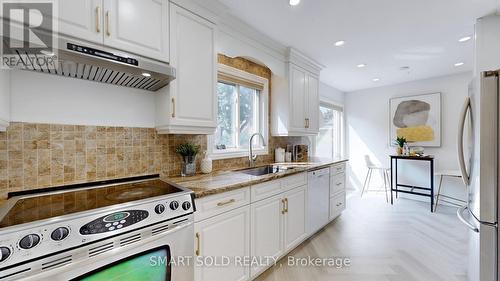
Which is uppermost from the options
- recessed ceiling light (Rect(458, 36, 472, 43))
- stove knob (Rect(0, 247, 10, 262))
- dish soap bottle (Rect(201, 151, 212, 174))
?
recessed ceiling light (Rect(458, 36, 472, 43))

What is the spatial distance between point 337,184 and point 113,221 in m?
3.07

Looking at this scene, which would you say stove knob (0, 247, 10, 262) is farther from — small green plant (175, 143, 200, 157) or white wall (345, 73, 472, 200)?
white wall (345, 73, 472, 200)

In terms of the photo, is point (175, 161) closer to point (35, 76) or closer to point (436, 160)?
point (35, 76)

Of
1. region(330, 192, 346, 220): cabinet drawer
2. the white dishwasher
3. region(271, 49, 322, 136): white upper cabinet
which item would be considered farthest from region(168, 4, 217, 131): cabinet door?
region(330, 192, 346, 220): cabinet drawer

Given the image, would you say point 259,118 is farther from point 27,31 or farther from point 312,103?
point 27,31

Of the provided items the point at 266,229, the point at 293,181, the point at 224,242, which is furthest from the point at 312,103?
the point at 224,242

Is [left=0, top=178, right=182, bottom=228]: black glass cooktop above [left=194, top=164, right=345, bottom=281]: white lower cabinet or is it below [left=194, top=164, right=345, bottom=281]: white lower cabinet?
above

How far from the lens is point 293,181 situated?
240 cm

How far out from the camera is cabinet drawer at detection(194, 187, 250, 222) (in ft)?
4.89

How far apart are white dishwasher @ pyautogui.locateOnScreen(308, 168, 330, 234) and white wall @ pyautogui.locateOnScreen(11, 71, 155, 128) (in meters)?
1.95

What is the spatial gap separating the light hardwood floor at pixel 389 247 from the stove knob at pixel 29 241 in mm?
1744

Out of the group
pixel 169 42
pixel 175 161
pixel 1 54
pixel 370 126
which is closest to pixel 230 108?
pixel 175 161

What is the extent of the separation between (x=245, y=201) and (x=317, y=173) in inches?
53.3

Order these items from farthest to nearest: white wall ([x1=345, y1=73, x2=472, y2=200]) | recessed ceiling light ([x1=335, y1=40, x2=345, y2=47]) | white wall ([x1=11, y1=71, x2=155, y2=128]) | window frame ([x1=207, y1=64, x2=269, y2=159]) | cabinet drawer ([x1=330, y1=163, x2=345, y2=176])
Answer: white wall ([x1=345, y1=73, x2=472, y2=200]), cabinet drawer ([x1=330, y1=163, x2=345, y2=176]), recessed ceiling light ([x1=335, y1=40, x2=345, y2=47]), window frame ([x1=207, y1=64, x2=269, y2=159]), white wall ([x1=11, y1=71, x2=155, y2=128])
